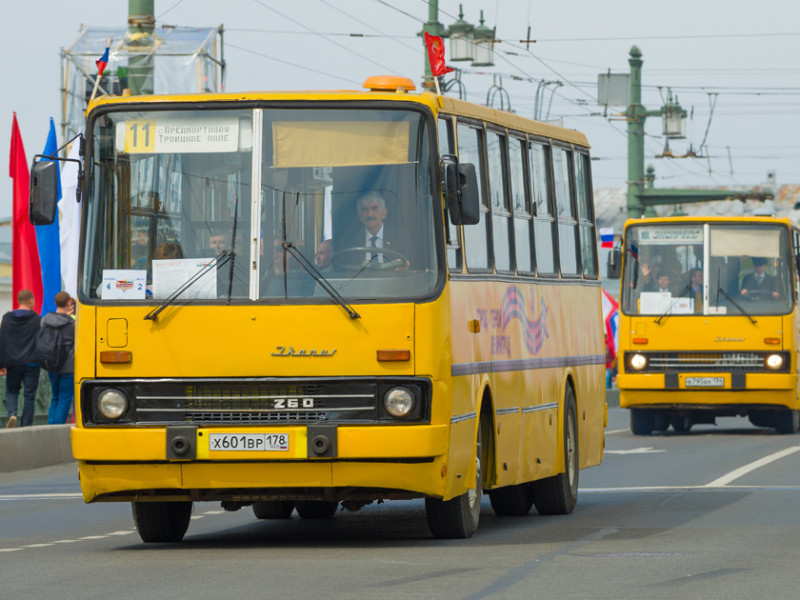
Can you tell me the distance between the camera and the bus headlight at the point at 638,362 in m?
28.8

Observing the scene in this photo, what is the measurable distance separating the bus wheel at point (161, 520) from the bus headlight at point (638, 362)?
Answer: 16533mm

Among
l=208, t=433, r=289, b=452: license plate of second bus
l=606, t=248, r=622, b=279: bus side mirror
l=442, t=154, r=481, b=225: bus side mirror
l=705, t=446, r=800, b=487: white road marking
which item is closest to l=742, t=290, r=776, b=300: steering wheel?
l=606, t=248, r=622, b=279: bus side mirror

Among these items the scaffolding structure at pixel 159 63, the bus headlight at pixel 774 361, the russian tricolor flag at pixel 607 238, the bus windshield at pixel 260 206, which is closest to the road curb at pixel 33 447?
the scaffolding structure at pixel 159 63

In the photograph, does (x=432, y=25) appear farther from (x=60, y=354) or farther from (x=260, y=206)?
(x=260, y=206)

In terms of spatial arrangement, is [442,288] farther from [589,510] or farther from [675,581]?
[589,510]

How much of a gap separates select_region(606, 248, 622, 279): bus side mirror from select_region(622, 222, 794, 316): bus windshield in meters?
0.22

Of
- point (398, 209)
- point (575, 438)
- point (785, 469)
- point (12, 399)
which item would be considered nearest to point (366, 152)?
point (398, 209)

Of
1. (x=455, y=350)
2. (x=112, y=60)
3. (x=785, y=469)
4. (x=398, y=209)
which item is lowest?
(x=785, y=469)

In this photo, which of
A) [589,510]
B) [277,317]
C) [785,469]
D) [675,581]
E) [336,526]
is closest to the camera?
[675,581]

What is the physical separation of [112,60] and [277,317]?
16.7 metres

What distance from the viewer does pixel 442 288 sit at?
11.6 metres

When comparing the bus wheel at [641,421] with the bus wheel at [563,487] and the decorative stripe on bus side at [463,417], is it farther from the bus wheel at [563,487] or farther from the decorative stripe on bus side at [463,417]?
the decorative stripe on bus side at [463,417]

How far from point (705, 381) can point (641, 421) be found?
6.70ft

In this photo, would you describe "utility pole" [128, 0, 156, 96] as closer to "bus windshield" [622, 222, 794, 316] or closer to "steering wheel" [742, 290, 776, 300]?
"bus windshield" [622, 222, 794, 316]
